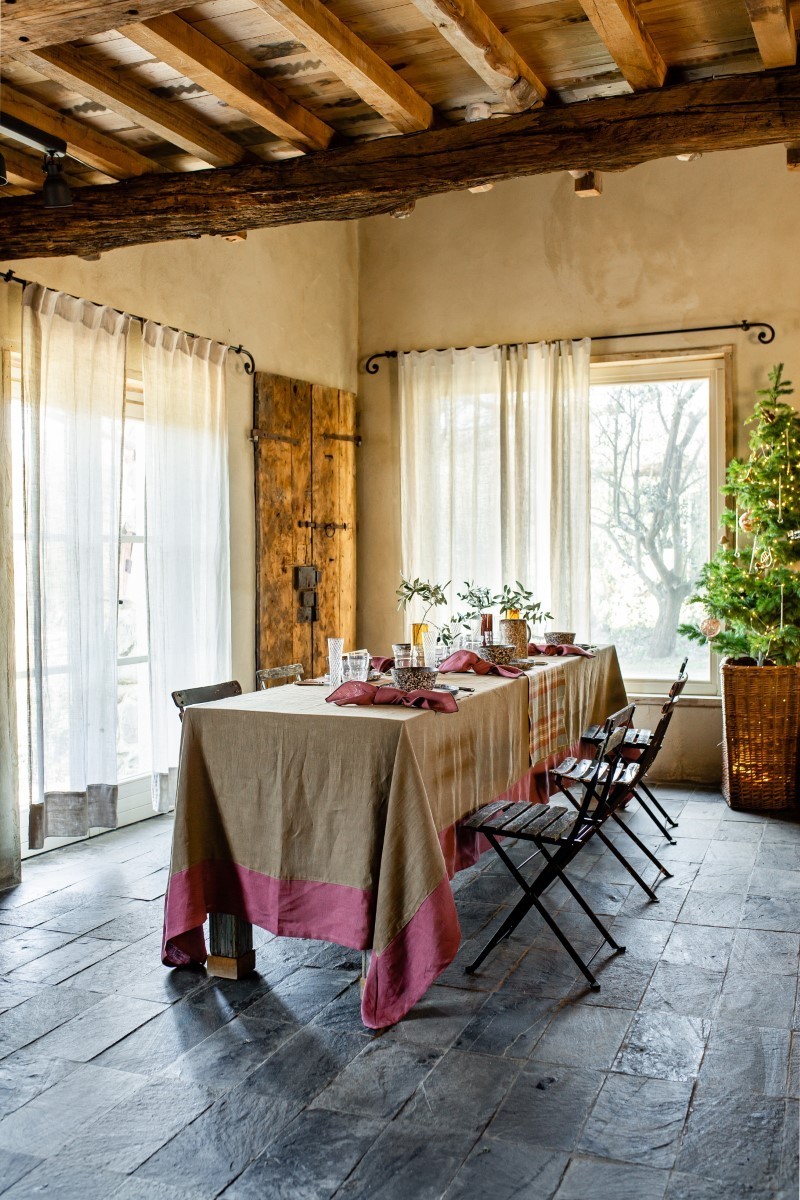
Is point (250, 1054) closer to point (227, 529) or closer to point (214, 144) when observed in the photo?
point (214, 144)

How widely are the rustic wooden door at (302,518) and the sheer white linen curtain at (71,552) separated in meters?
1.34

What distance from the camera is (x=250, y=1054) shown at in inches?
110

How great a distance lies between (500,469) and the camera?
22.0 feet

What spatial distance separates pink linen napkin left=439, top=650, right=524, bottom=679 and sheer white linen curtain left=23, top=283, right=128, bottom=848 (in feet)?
5.47

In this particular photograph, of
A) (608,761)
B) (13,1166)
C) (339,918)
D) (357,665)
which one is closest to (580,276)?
(357,665)

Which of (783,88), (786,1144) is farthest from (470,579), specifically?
(786,1144)

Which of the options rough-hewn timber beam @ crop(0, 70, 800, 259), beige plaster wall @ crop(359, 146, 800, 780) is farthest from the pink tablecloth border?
beige plaster wall @ crop(359, 146, 800, 780)

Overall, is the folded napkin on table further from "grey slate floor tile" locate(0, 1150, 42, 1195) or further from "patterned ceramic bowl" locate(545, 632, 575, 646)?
"grey slate floor tile" locate(0, 1150, 42, 1195)

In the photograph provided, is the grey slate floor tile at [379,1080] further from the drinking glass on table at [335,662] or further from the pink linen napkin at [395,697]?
the drinking glass on table at [335,662]

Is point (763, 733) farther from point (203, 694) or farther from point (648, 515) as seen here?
point (203, 694)

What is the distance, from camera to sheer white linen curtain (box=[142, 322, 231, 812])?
17.1 feet

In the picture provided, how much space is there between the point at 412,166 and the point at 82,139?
1.19 meters

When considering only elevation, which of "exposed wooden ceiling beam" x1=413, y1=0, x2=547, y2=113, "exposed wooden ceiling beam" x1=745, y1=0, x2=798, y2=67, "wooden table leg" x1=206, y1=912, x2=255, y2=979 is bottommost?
"wooden table leg" x1=206, y1=912, x2=255, y2=979

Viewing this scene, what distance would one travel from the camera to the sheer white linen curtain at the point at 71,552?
4488mm
